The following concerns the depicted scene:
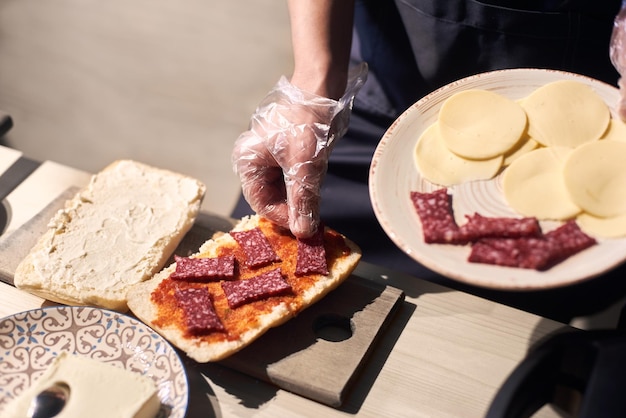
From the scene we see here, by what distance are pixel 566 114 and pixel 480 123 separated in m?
0.21

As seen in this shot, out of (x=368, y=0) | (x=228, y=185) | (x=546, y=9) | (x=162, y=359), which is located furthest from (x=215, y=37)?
(x=162, y=359)

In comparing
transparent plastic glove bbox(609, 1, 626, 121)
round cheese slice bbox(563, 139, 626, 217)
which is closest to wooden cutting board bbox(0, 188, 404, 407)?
round cheese slice bbox(563, 139, 626, 217)

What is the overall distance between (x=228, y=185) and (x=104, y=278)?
2.31 m

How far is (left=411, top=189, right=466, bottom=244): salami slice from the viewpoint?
1.55 m

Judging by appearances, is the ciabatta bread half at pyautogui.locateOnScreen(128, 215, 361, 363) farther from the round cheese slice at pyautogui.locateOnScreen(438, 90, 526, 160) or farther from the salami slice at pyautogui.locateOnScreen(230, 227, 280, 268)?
the round cheese slice at pyautogui.locateOnScreen(438, 90, 526, 160)

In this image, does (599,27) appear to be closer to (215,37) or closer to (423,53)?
(423,53)

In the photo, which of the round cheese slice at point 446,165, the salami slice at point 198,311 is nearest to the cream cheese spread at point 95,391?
the salami slice at point 198,311

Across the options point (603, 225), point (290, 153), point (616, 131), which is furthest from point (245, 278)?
point (616, 131)

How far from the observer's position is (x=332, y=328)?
6.17 feet

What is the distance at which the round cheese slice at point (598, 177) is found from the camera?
5.05 ft

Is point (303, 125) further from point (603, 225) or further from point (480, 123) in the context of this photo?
point (603, 225)

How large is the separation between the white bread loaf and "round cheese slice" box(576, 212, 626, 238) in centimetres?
110

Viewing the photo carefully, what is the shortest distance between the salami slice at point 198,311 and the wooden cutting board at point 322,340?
98 mm

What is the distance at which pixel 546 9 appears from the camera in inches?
80.4
